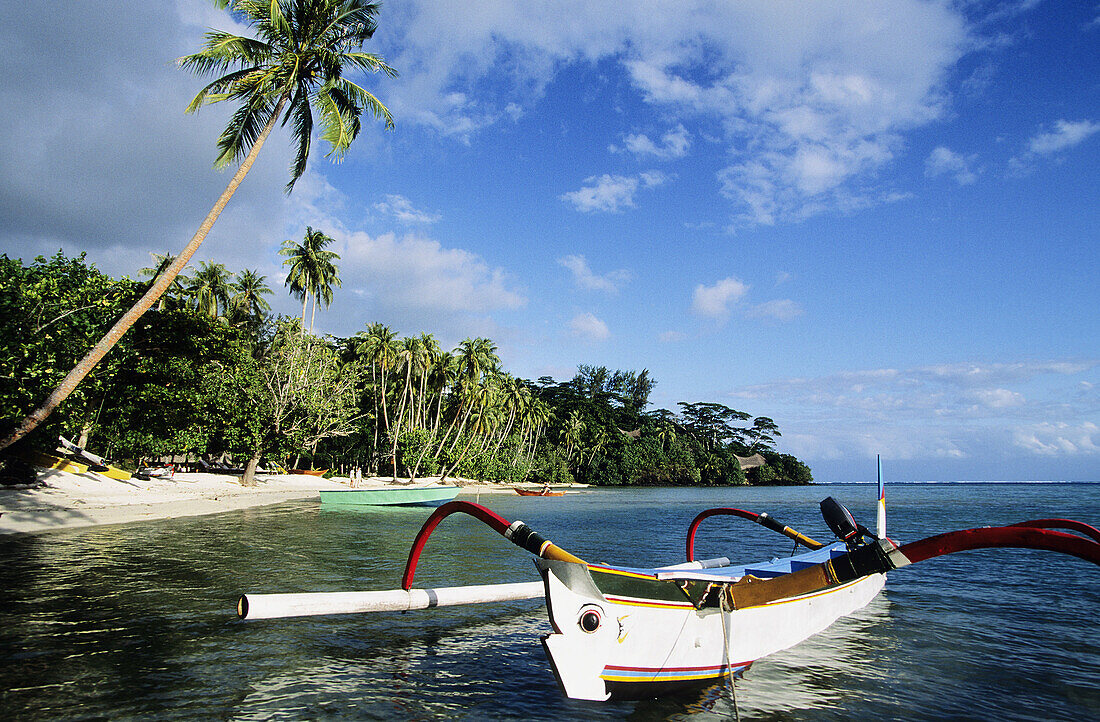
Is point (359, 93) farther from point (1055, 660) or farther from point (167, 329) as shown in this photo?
point (1055, 660)

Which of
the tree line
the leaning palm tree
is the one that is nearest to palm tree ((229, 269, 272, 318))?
the tree line

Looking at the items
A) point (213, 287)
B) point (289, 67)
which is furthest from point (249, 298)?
point (289, 67)

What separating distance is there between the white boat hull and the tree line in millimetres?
14829

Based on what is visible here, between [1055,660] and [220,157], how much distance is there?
63.9ft

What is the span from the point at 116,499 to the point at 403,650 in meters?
20.5

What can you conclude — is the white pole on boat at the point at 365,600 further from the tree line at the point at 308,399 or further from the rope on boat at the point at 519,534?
the tree line at the point at 308,399

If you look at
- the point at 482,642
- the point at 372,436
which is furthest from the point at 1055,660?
the point at 372,436

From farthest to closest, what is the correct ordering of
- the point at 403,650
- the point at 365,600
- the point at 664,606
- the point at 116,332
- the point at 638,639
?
1. the point at 116,332
2. the point at 403,650
3. the point at 365,600
4. the point at 664,606
5. the point at 638,639

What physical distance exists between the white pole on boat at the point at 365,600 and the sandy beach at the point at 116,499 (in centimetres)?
1349

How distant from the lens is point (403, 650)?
7.06m

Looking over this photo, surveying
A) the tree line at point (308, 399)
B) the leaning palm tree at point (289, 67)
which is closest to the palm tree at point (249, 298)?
the tree line at point (308, 399)

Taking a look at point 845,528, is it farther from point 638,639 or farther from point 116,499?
point 116,499

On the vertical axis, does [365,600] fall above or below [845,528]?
below

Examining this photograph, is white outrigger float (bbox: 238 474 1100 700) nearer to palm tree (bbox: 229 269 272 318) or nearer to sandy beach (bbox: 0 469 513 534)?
sandy beach (bbox: 0 469 513 534)
